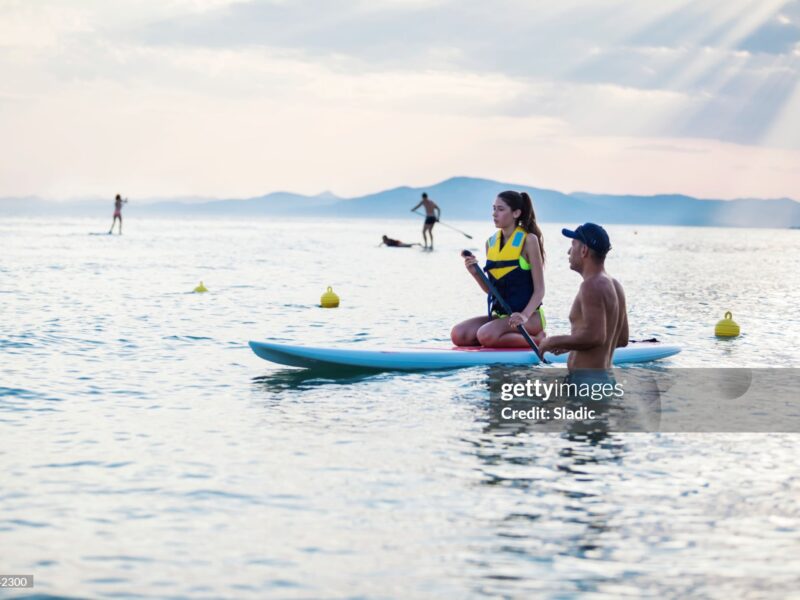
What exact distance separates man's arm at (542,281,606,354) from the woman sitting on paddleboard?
205cm

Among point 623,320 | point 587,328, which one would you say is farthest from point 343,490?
point 623,320

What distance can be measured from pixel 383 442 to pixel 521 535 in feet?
8.12

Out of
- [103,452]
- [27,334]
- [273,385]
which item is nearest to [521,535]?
[103,452]

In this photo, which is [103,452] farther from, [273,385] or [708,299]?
[708,299]

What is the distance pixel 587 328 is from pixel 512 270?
8.21ft

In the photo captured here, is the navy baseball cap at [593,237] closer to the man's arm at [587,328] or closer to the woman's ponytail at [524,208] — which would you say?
the man's arm at [587,328]

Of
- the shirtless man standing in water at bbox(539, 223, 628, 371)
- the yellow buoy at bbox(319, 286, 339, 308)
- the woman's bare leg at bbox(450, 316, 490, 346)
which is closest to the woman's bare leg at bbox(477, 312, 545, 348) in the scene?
the woman's bare leg at bbox(450, 316, 490, 346)

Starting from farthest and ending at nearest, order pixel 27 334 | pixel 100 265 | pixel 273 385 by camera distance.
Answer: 1. pixel 100 265
2. pixel 27 334
3. pixel 273 385

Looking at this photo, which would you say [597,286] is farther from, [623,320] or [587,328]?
[623,320]

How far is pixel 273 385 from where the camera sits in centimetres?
1073

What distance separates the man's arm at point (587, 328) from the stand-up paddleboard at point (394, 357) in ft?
8.52

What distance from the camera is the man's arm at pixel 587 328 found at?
328 inches

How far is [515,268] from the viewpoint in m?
10.8

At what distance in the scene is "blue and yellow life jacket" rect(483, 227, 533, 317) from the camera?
10.8 metres
